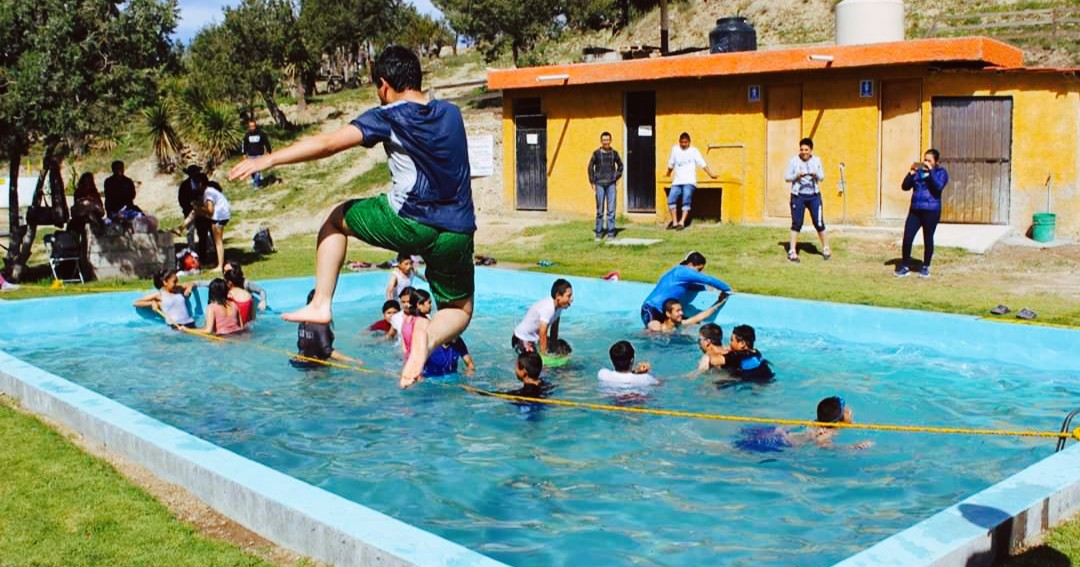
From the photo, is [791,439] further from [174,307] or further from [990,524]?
[174,307]

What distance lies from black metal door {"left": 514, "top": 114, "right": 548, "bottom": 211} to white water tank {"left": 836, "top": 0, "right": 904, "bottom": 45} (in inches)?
275

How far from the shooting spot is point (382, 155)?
104ft

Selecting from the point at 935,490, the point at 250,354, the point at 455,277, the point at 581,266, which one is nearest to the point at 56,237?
the point at 250,354

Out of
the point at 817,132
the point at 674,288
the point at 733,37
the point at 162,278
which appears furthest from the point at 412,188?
the point at 733,37

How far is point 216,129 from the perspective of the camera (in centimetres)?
3189

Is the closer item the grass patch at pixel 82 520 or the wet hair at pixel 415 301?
the grass patch at pixel 82 520

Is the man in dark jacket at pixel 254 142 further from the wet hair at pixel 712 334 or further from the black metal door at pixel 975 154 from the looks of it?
the wet hair at pixel 712 334

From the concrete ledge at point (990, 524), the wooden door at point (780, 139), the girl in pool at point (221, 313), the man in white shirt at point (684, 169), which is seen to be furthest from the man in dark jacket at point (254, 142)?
the concrete ledge at point (990, 524)

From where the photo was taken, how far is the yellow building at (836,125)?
1892 centimetres

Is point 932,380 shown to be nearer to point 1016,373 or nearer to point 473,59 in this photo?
point 1016,373

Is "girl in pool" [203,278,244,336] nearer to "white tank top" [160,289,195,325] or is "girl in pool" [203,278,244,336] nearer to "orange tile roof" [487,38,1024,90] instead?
"white tank top" [160,289,195,325]

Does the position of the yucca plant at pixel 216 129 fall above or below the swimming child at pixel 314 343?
above

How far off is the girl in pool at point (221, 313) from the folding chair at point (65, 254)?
4.37 meters

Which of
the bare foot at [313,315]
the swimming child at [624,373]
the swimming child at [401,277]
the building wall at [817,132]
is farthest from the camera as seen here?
the building wall at [817,132]
